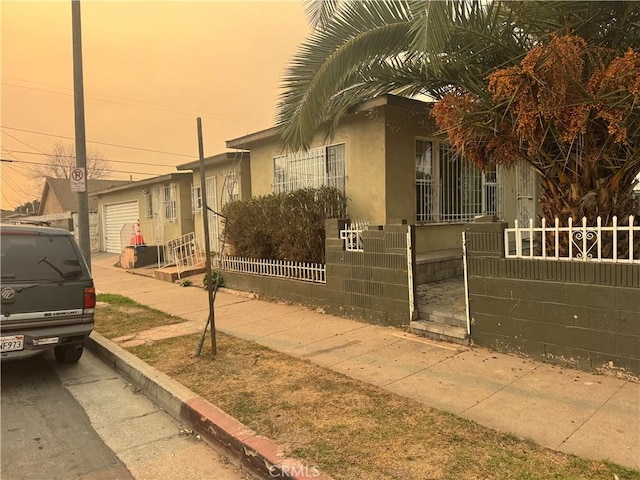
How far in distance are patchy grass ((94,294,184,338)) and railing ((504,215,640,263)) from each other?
5.53 m

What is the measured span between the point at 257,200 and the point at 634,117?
677cm

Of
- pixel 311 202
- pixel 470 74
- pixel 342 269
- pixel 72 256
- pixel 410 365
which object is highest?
pixel 470 74

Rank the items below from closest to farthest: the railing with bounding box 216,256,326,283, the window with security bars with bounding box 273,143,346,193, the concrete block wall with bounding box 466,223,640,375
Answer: the concrete block wall with bounding box 466,223,640,375, the railing with bounding box 216,256,326,283, the window with security bars with bounding box 273,143,346,193

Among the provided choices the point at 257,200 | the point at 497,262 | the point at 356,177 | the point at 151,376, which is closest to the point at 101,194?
the point at 257,200

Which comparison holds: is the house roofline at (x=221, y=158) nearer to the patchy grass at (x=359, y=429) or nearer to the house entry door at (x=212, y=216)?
the house entry door at (x=212, y=216)

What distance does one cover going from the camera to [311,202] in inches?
337

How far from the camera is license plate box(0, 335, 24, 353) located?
4531 millimetres

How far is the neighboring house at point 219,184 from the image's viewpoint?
12.6m

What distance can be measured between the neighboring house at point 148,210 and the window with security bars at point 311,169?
679cm

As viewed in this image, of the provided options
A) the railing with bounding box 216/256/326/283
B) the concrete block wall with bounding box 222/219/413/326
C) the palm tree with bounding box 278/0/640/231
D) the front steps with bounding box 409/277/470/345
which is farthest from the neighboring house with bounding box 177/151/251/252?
the front steps with bounding box 409/277/470/345

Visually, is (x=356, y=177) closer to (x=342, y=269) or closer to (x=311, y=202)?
(x=311, y=202)
